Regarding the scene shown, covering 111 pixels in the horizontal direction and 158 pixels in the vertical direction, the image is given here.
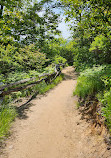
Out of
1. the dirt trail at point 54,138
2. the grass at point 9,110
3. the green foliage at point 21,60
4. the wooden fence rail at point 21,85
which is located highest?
the green foliage at point 21,60

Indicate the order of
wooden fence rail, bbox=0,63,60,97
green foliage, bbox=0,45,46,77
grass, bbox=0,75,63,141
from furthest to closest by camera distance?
green foliage, bbox=0,45,46,77 → wooden fence rail, bbox=0,63,60,97 → grass, bbox=0,75,63,141

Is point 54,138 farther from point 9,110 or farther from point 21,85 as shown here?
point 21,85

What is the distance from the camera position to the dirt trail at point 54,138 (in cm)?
310

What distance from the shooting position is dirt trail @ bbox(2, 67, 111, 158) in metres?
3.10

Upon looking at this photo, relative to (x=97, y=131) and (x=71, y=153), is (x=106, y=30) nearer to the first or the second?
A: (x=97, y=131)

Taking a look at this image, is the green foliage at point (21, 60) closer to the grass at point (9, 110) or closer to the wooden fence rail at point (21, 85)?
the wooden fence rail at point (21, 85)

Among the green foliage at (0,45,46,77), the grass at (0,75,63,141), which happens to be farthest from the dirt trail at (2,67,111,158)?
the green foliage at (0,45,46,77)

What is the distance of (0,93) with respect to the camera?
18.4ft

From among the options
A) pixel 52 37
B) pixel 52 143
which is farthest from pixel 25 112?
pixel 52 37

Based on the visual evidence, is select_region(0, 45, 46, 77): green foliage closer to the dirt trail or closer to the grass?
the grass

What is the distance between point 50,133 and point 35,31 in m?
10.7

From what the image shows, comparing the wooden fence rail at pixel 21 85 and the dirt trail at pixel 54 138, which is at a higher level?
the wooden fence rail at pixel 21 85

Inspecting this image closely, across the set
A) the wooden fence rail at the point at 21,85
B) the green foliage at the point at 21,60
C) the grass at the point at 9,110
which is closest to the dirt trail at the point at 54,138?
the grass at the point at 9,110

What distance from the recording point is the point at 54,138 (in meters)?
3.85
